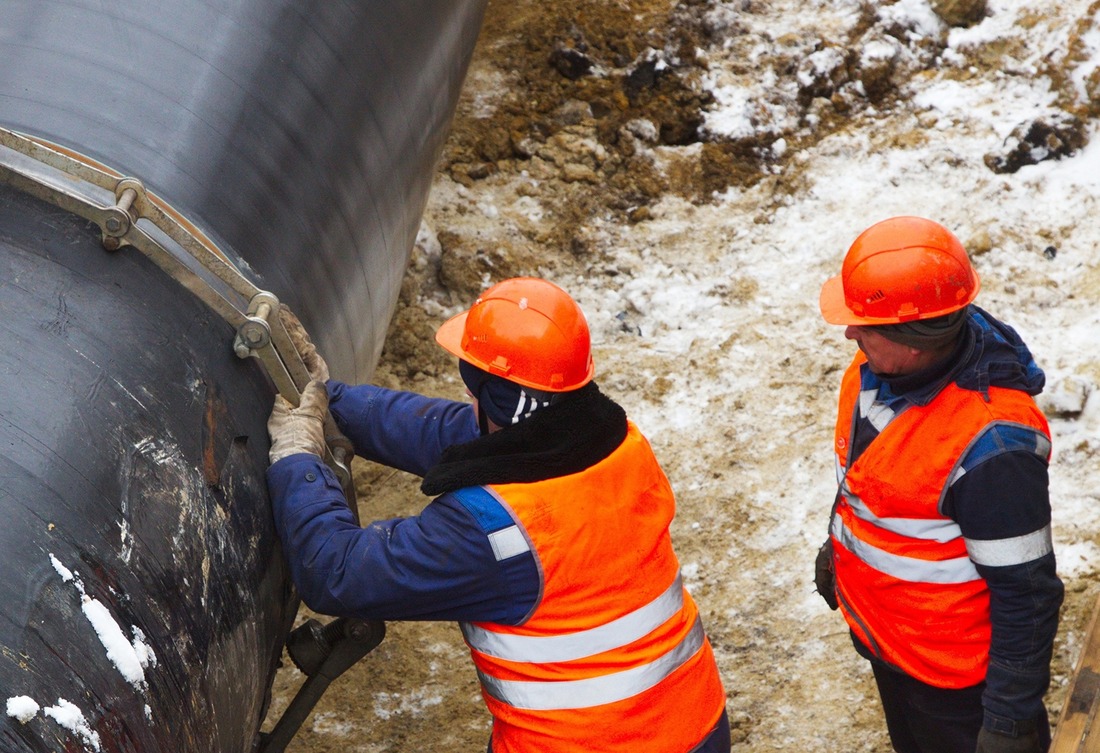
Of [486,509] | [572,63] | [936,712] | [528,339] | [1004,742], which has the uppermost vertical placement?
[528,339]

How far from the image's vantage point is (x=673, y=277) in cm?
596

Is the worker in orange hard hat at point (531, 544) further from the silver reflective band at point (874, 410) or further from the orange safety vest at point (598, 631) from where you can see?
the silver reflective band at point (874, 410)

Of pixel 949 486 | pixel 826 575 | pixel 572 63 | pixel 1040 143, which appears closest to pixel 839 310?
pixel 949 486

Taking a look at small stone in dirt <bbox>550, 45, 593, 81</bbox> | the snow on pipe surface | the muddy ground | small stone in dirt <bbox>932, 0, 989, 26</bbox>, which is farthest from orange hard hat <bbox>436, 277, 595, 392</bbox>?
small stone in dirt <bbox>932, 0, 989, 26</bbox>

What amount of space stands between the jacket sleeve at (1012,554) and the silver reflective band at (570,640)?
0.75 metres

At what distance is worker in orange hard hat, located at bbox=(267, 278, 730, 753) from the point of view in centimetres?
248

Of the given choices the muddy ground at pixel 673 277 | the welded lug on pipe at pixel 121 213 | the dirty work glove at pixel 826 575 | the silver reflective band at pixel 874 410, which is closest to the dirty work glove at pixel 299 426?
the welded lug on pipe at pixel 121 213

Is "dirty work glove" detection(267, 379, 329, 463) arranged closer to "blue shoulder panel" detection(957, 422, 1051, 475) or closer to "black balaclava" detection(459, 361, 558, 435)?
"black balaclava" detection(459, 361, 558, 435)

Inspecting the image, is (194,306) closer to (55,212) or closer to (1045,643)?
(55,212)

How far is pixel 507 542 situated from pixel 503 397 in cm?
36

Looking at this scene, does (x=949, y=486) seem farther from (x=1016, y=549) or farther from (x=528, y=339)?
(x=528, y=339)

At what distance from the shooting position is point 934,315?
278 centimetres

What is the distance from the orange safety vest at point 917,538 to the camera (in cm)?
274

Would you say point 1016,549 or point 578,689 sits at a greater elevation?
point 1016,549
